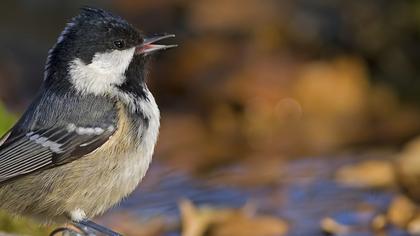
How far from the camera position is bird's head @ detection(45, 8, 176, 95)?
4.96 m

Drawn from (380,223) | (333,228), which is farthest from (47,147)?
(380,223)

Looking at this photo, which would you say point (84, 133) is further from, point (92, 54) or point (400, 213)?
point (400, 213)

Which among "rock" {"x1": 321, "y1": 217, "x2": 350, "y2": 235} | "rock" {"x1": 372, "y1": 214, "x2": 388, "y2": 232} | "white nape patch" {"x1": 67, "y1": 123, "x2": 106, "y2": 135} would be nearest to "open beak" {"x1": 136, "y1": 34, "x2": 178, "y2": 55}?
"white nape patch" {"x1": 67, "y1": 123, "x2": 106, "y2": 135}

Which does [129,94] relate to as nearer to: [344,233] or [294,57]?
[344,233]

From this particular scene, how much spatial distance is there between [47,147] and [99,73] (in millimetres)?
367

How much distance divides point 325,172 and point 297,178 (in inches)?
6.5

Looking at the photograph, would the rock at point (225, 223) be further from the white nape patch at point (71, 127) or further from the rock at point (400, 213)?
the white nape patch at point (71, 127)

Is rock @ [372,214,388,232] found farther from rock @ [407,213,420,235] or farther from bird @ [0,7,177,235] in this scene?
bird @ [0,7,177,235]

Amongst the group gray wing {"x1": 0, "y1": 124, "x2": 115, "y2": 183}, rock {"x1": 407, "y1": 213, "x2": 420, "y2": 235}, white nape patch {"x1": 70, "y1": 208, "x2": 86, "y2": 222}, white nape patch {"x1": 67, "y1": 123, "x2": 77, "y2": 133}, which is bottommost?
rock {"x1": 407, "y1": 213, "x2": 420, "y2": 235}

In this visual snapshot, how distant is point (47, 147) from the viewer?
4879 millimetres

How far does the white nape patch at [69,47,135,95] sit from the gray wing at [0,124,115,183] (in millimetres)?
171

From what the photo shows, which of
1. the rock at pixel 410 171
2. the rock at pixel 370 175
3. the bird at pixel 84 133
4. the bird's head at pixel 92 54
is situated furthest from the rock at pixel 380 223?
the bird's head at pixel 92 54

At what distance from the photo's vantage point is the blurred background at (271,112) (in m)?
6.00

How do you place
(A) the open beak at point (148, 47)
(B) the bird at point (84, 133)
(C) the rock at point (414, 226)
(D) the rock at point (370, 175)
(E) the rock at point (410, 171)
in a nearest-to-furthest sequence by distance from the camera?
(B) the bird at point (84, 133), (A) the open beak at point (148, 47), (C) the rock at point (414, 226), (E) the rock at point (410, 171), (D) the rock at point (370, 175)
